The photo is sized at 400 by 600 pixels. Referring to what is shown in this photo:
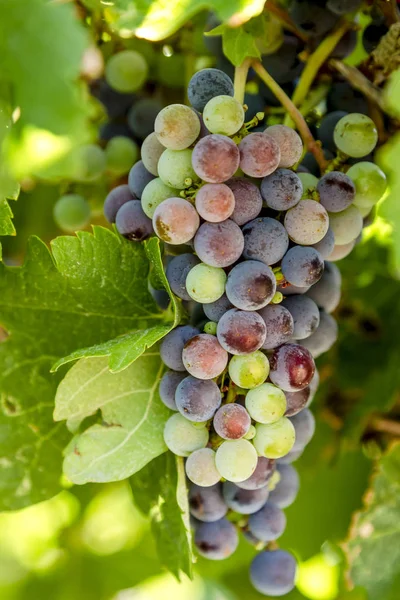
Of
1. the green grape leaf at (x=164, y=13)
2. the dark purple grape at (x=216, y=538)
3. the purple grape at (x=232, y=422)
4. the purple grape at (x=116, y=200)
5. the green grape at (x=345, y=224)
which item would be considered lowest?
the dark purple grape at (x=216, y=538)

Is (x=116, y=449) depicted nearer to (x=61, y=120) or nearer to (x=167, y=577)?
(x=61, y=120)

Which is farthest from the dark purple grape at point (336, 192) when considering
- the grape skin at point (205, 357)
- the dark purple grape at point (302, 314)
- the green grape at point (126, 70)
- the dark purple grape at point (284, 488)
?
the green grape at point (126, 70)

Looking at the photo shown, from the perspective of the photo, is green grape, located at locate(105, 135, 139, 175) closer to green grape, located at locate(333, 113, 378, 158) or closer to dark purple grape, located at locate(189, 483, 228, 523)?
green grape, located at locate(333, 113, 378, 158)

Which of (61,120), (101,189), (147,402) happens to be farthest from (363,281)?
(61,120)

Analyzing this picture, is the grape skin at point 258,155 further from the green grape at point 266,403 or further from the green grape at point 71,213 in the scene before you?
the green grape at point 71,213

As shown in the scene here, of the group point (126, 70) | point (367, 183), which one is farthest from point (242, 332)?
point (126, 70)

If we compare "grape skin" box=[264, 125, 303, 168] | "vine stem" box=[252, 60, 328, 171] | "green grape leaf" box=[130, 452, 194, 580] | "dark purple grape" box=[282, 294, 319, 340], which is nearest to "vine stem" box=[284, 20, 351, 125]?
"vine stem" box=[252, 60, 328, 171]
